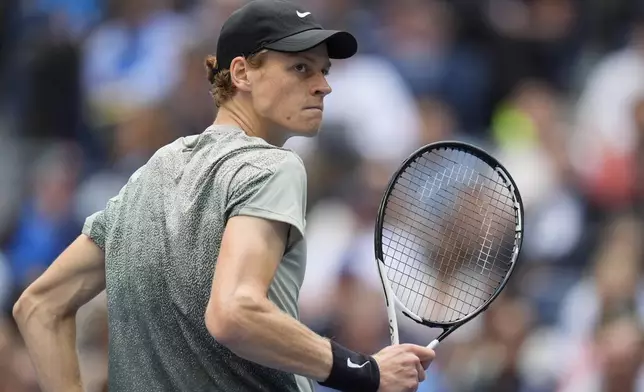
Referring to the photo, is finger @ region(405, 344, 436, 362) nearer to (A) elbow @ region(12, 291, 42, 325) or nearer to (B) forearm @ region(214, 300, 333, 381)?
(B) forearm @ region(214, 300, 333, 381)

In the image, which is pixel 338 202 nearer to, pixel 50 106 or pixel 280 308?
pixel 50 106

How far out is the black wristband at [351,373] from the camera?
3.31 metres

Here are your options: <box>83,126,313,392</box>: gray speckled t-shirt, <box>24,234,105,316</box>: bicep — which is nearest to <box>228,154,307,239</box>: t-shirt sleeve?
<box>83,126,313,392</box>: gray speckled t-shirt

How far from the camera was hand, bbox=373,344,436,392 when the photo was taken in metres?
3.40

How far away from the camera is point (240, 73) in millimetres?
3697

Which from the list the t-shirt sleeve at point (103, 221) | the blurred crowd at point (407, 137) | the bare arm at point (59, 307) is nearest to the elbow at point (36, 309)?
the bare arm at point (59, 307)

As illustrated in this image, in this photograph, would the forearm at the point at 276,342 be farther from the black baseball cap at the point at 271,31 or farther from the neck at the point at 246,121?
the black baseball cap at the point at 271,31

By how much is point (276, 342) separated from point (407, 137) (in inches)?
229

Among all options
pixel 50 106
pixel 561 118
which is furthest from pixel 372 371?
pixel 50 106

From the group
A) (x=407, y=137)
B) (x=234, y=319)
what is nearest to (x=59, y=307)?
(x=234, y=319)

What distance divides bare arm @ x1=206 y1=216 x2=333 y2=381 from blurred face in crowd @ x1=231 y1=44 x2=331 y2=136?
0.49m

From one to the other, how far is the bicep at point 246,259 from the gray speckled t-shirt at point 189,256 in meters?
0.04

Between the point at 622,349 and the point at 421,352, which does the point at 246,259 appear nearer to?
the point at 421,352

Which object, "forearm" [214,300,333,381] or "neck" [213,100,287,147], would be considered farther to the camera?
"neck" [213,100,287,147]
